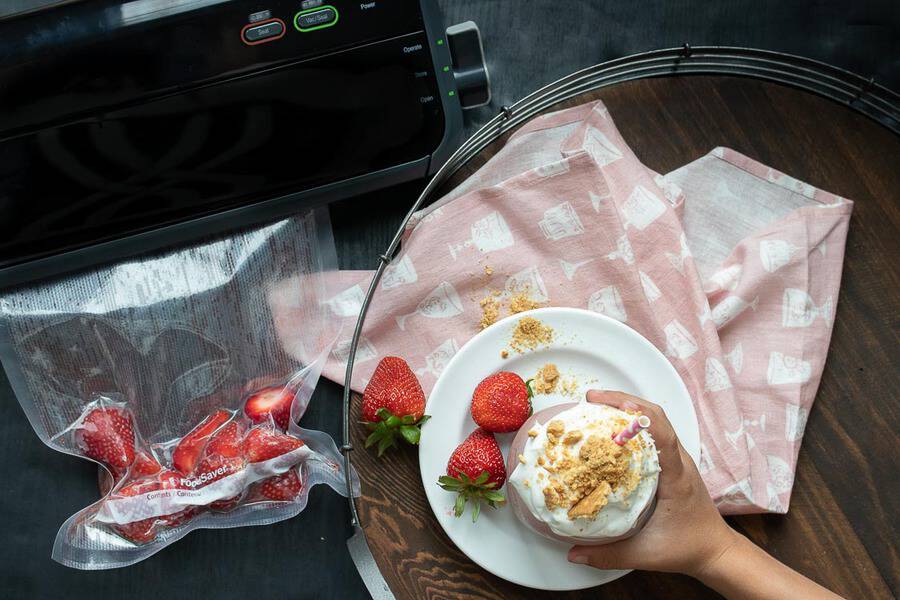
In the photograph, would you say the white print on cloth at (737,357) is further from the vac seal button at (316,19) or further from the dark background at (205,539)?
the vac seal button at (316,19)

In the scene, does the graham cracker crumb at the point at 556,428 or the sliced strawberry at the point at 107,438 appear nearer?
the graham cracker crumb at the point at 556,428

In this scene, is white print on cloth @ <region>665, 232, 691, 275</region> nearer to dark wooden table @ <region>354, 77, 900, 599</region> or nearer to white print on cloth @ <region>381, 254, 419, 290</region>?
dark wooden table @ <region>354, 77, 900, 599</region>

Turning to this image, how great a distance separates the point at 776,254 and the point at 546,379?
338 millimetres

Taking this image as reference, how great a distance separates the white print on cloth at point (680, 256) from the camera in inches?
37.8

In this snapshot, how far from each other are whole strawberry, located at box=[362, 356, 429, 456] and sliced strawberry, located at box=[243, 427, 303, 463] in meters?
0.11

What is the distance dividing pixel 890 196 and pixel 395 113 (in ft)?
2.13

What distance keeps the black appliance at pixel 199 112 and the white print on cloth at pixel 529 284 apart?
19 centimetres

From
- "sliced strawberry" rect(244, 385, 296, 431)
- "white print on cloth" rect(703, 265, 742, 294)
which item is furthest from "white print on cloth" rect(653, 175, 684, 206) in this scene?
"sliced strawberry" rect(244, 385, 296, 431)

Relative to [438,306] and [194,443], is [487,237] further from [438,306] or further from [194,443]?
[194,443]

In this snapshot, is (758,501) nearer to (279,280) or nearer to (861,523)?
(861,523)

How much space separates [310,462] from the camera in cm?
97

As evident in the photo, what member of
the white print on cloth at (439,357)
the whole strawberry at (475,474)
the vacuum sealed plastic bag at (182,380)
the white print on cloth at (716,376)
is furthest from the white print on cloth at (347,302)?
the white print on cloth at (716,376)

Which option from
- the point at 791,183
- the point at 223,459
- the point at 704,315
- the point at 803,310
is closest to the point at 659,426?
the point at 704,315

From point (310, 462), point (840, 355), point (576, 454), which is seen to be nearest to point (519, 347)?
point (576, 454)
